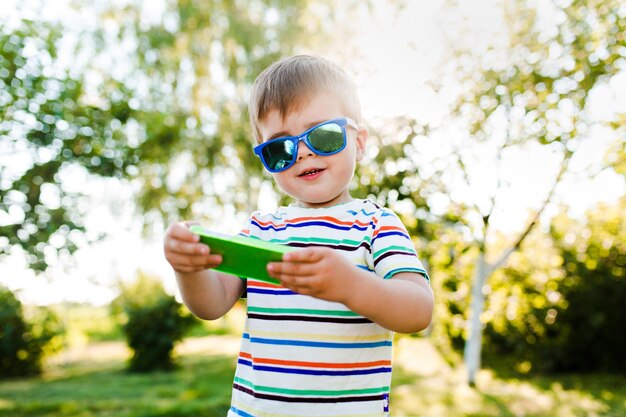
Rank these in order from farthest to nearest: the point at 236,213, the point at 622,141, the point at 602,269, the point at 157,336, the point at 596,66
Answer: the point at 236,213, the point at 157,336, the point at 602,269, the point at 622,141, the point at 596,66

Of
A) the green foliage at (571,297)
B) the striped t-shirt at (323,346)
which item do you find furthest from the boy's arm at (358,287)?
the green foliage at (571,297)

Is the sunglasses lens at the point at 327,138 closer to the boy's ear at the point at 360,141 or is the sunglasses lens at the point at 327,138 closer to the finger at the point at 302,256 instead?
the boy's ear at the point at 360,141

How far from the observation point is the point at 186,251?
1191mm

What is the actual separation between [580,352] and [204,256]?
843 centimetres

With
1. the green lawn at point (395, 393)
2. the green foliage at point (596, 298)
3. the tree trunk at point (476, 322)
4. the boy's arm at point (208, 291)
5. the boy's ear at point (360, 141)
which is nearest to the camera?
the boy's arm at point (208, 291)

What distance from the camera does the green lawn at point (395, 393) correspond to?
6094 mm

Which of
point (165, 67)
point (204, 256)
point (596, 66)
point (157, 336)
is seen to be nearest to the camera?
point (204, 256)

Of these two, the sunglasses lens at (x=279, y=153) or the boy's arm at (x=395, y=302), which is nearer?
the boy's arm at (x=395, y=302)

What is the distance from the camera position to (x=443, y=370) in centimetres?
851

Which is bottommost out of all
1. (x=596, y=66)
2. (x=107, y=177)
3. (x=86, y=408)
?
(x=86, y=408)

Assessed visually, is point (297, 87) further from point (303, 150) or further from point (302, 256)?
point (302, 256)

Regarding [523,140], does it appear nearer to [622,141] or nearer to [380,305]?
[622,141]

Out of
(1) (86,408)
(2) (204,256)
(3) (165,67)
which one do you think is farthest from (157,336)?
(2) (204,256)

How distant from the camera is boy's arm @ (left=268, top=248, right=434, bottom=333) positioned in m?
1.09
